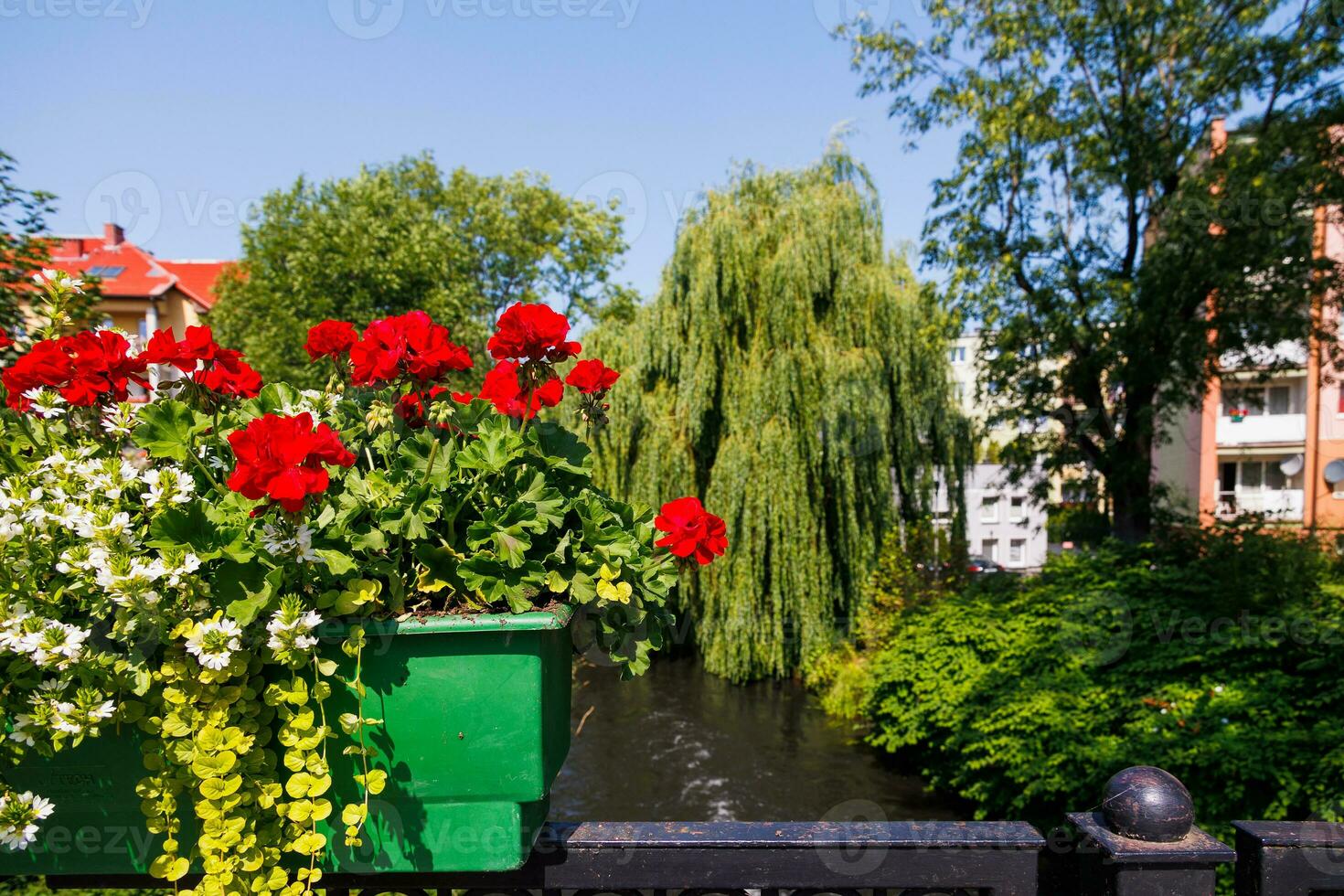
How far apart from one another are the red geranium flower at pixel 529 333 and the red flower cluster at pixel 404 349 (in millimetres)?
72

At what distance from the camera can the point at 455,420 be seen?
53.8 inches

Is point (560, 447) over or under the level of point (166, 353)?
under

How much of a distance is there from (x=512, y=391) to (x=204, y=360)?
45 cm

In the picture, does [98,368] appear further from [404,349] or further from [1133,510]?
[1133,510]

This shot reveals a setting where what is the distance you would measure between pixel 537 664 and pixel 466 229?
81.5ft

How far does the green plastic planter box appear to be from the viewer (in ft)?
3.55

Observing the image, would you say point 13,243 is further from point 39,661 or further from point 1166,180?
point 1166,180

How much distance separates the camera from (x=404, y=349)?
124 centimetres

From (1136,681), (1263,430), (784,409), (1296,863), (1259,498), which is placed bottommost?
(1136,681)

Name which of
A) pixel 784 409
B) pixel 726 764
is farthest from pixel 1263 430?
pixel 726 764

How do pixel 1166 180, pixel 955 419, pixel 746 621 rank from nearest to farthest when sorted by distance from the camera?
pixel 1166 180 → pixel 746 621 → pixel 955 419

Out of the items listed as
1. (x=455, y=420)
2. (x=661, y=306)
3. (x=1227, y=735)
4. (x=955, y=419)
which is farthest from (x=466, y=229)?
(x=455, y=420)

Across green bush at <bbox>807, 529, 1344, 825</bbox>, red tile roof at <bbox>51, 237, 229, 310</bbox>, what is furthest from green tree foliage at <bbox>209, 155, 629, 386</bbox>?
green bush at <bbox>807, 529, 1344, 825</bbox>

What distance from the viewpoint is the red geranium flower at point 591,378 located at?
136cm
